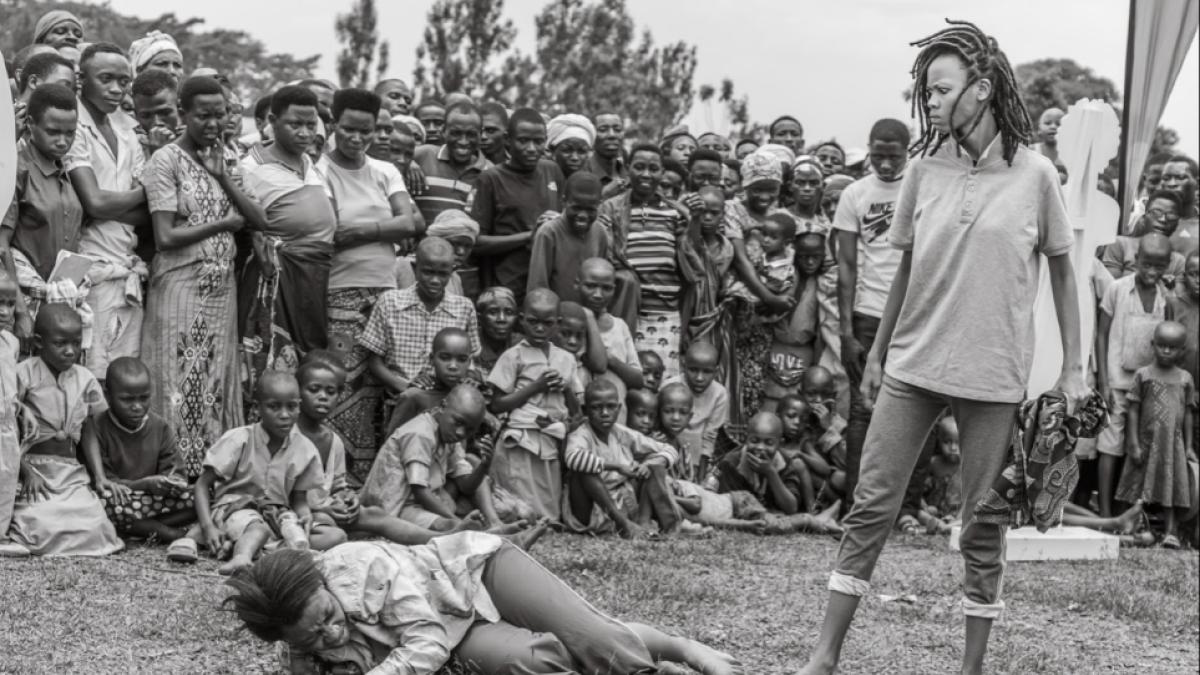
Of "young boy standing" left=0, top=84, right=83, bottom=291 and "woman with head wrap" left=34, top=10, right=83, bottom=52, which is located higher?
"woman with head wrap" left=34, top=10, right=83, bottom=52

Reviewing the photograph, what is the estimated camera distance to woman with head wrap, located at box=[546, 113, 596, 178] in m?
9.12

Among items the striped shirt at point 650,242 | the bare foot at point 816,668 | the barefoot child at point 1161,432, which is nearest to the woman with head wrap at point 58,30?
the striped shirt at point 650,242

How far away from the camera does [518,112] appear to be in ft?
28.7

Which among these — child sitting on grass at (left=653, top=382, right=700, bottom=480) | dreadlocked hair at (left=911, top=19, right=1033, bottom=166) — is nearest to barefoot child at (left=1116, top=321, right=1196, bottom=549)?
→ child sitting on grass at (left=653, top=382, right=700, bottom=480)

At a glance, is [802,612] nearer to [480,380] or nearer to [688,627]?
[688,627]

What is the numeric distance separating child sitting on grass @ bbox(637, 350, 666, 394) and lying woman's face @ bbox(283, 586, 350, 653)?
4.41m

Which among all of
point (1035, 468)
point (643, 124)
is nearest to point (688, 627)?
point (1035, 468)

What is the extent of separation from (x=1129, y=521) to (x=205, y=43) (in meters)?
14.0

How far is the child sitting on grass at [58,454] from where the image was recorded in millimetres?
6453

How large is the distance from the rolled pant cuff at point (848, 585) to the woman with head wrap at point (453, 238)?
3.75 metres

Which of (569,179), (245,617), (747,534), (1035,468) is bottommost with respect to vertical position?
(747,534)

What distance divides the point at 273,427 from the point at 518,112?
268 centimetres

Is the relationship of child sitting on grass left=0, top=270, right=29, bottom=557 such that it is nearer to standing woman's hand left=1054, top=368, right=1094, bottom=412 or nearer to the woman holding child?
the woman holding child

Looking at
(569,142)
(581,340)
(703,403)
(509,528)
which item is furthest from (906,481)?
(569,142)
